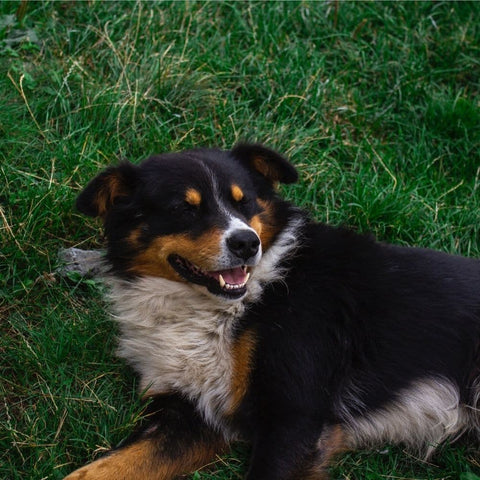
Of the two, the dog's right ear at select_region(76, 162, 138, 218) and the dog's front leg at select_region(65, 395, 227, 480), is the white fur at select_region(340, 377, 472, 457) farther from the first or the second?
the dog's right ear at select_region(76, 162, 138, 218)

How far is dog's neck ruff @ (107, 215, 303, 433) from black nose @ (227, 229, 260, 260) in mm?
259

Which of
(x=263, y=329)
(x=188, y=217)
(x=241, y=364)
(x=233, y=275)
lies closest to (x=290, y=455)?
(x=241, y=364)

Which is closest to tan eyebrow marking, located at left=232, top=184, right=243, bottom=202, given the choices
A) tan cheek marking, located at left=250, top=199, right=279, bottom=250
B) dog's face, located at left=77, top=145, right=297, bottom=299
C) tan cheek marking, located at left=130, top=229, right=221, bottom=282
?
dog's face, located at left=77, top=145, right=297, bottom=299

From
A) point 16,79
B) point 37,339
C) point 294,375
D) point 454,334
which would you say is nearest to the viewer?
point 294,375

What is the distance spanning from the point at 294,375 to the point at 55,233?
2.04m

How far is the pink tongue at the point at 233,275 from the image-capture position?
3718mm

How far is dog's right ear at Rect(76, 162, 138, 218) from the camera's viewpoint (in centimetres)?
379

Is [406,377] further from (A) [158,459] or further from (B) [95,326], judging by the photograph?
(B) [95,326]

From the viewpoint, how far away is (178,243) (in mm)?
3711

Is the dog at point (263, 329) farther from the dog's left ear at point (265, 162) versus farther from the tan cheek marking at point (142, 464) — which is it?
the dog's left ear at point (265, 162)

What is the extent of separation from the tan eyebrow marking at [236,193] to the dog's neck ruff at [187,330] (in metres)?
0.32

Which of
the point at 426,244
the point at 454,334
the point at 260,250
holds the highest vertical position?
the point at 260,250

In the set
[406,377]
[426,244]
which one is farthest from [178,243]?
[426,244]

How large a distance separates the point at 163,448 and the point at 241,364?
0.53m
